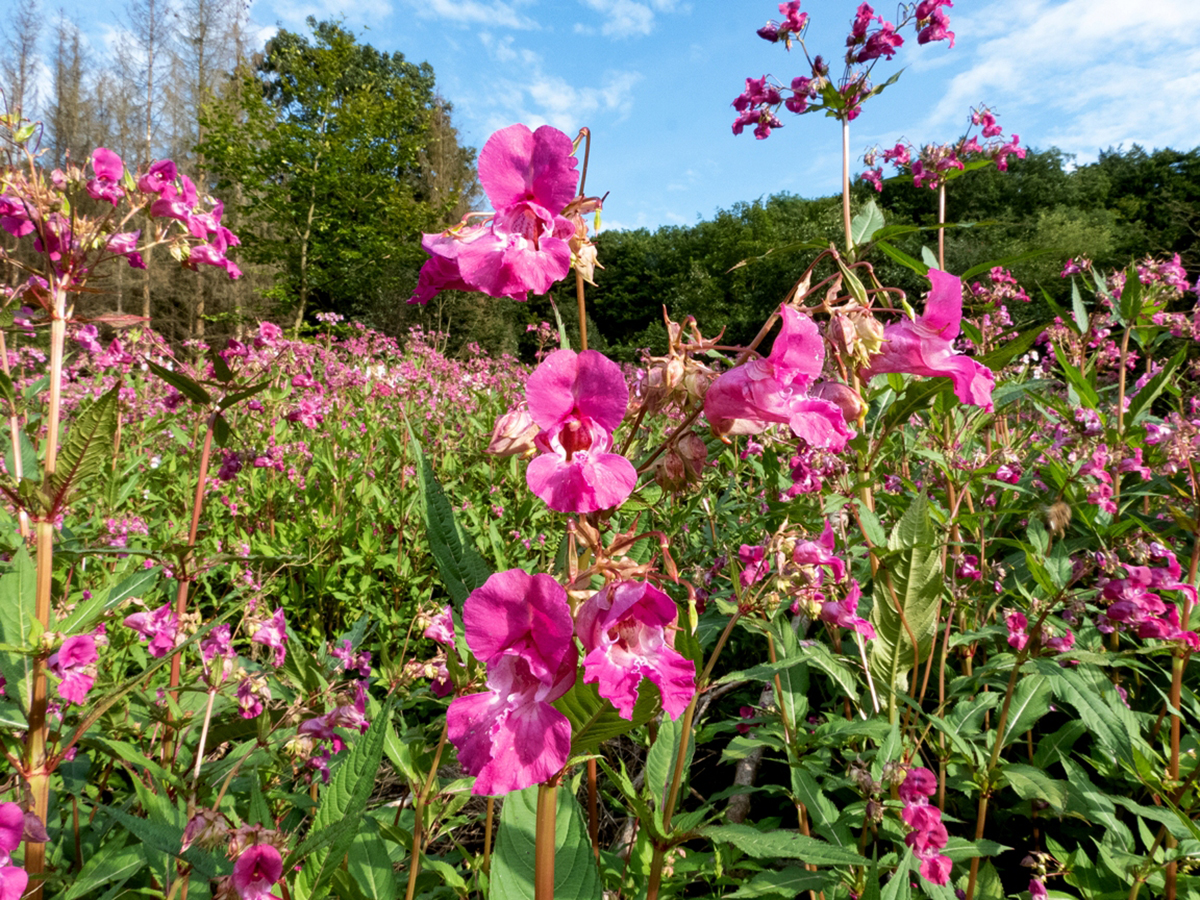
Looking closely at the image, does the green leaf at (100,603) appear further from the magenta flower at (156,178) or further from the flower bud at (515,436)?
the flower bud at (515,436)

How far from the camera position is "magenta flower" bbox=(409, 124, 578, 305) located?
2.59 feet

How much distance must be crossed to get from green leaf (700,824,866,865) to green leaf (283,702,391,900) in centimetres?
68

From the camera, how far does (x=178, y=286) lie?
2389 cm

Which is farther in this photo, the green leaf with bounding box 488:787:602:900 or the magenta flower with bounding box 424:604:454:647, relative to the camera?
the magenta flower with bounding box 424:604:454:647

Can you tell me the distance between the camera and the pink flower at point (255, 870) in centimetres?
91

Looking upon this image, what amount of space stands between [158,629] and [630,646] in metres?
1.75

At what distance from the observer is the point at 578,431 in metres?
0.80

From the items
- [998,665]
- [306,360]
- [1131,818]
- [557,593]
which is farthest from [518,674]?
[306,360]

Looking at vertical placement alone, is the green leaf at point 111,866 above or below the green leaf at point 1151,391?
below

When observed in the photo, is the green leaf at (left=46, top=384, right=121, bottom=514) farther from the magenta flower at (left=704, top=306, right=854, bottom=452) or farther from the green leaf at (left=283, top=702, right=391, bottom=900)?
the magenta flower at (left=704, top=306, right=854, bottom=452)

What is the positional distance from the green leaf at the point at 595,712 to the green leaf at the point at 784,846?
586 millimetres

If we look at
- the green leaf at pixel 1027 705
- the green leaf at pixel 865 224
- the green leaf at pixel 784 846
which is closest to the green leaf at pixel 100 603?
the green leaf at pixel 784 846

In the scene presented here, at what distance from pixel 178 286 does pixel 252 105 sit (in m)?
7.78

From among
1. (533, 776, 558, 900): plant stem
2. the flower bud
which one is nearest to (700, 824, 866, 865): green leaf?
(533, 776, 558, 900): plant stem
